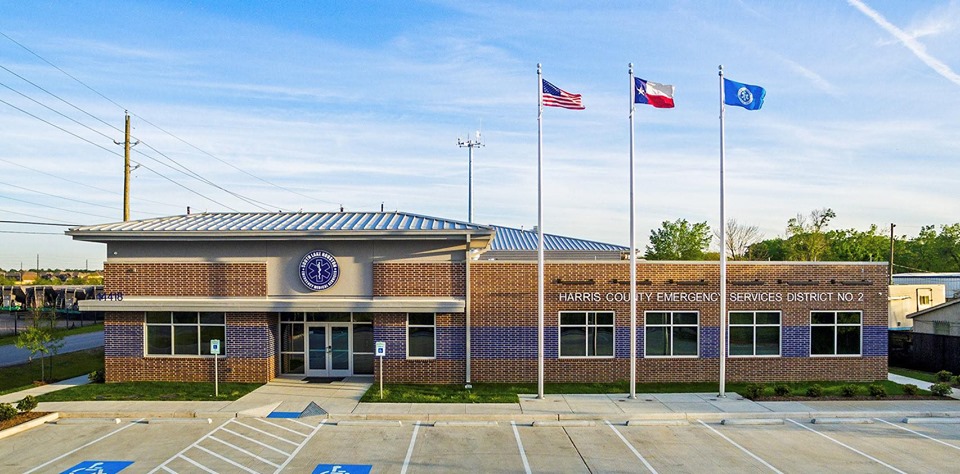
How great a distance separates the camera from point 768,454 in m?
14.4

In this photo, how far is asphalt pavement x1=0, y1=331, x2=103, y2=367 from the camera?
30.9 m

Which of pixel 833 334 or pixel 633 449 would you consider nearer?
pixel 633 449

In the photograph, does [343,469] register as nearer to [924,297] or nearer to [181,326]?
[181,326]

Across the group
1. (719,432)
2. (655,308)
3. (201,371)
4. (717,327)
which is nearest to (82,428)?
(201,371)

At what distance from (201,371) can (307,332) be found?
11.8ft

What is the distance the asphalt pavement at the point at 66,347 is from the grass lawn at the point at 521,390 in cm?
1999

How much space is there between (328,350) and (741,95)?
1563cm

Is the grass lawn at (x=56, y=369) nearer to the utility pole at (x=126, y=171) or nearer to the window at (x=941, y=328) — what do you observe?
the utility pole at (x=126, y=171)

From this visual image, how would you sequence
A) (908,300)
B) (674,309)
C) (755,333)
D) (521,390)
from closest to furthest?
(521,390)
(674,309)
(755,333)
(908,300)

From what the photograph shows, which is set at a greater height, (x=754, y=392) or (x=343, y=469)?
(x=754, y=392)

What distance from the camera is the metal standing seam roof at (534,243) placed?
118 ft

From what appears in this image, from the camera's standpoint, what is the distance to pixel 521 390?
21.2m

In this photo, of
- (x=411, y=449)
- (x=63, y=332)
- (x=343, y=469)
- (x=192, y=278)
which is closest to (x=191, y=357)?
(x=192, y=278)

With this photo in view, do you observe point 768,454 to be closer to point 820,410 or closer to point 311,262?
point 820,410
